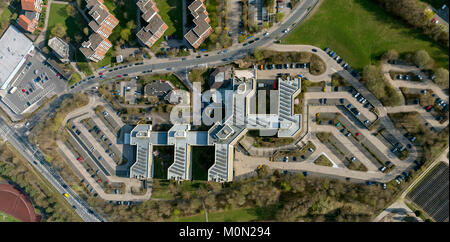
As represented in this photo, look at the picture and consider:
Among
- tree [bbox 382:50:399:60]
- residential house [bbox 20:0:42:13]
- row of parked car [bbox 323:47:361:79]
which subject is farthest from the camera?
residential house [bbox 20:0:42:13]

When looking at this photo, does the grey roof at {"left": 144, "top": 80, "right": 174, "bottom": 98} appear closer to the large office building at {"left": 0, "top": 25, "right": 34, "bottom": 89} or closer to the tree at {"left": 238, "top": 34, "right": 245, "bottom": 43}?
the tree at {"left": 238, "top": 34, "right": 245, "bottom": 43}

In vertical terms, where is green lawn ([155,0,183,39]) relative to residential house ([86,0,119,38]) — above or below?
below

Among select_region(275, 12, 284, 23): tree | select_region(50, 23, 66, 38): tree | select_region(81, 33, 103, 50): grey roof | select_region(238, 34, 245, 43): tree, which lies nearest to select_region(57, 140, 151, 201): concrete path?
A: select_region(81, 33, 103, 50): grey roof

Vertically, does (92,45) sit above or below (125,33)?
above

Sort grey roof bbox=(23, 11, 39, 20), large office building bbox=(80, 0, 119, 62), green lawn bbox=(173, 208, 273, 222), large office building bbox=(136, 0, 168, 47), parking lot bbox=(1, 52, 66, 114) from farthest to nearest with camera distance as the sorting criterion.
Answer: parking lot bbox=(1, 52, 66, 114) → grey roof bbox=(23, 11, 39, 20) → large office building bbox=(80, 0, 119, 62) → large office building bbox=(136, 0, 168, 47) → green lawn bbox=(173, 208, 273, 222)

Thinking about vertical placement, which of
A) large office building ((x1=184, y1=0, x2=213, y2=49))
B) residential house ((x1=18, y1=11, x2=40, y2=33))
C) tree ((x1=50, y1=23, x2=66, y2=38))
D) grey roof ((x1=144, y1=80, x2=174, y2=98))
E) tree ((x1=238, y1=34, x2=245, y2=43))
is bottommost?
tree ((x1=238, y1=34, x2=245, y2=43))

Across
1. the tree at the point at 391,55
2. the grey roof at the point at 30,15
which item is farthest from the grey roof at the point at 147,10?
the tree at the point at 391,55

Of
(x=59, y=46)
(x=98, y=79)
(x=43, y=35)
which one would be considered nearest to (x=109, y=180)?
(x=98, y=79)

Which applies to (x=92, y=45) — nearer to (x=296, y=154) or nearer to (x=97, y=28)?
(x=97, y=28)
